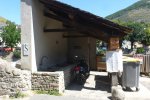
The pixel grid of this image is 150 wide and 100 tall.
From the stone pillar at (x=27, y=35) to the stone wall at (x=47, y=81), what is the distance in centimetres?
44

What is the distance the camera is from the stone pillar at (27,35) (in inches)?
416

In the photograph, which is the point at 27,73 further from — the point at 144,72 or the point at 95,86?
the point at 144,72

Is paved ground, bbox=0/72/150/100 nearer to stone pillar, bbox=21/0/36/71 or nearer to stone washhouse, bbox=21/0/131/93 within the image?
stone washhouse, bbox=21/0/131/93

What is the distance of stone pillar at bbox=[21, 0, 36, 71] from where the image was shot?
10555 millimetres

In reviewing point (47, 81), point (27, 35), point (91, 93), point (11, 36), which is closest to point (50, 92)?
point (47, 81)

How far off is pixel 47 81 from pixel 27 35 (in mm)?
1893

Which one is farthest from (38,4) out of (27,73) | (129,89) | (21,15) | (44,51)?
(129,89)

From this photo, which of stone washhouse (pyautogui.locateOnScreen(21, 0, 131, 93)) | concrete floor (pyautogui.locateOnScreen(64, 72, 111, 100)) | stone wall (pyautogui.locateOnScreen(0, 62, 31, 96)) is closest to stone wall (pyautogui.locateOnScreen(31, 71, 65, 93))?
stone washhouse (pyautogui.locateOnScreen(21, 0, 131, 93))

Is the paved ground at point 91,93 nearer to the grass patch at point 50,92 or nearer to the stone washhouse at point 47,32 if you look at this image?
the grass patch at point 50,92

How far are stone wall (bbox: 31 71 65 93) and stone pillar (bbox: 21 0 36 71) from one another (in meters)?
0.44

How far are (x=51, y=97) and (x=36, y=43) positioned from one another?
2.53 metres

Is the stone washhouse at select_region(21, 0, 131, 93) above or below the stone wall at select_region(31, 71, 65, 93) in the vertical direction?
above

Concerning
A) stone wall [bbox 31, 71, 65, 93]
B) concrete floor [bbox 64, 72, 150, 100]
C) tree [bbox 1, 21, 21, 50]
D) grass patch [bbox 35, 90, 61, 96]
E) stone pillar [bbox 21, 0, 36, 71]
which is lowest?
concrete floor [bbox 64, 72, 150, 100]

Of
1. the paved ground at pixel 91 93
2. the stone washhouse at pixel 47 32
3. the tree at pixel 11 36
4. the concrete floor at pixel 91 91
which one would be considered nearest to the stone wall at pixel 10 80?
the paved ground at pixel 91 93
